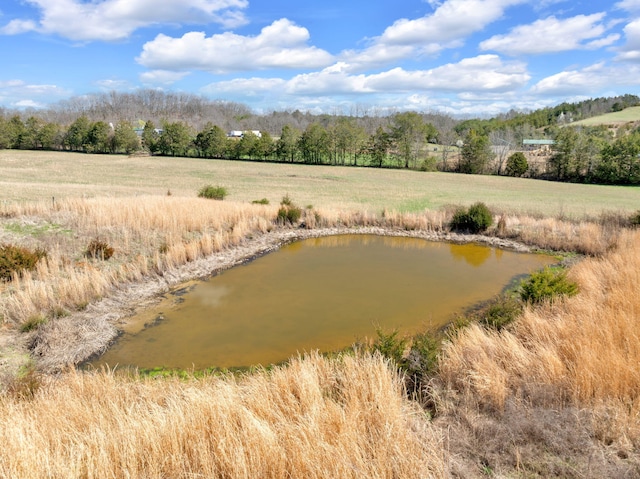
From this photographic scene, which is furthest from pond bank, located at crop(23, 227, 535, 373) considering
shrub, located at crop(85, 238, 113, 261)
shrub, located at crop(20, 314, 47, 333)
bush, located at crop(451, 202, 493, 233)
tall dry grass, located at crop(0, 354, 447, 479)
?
tall dry grass, located at crop(0, 354, 447, 479)

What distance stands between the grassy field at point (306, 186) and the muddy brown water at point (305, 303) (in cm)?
890

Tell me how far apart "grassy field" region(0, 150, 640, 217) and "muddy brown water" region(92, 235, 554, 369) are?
8904mm

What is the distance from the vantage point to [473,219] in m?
20.3

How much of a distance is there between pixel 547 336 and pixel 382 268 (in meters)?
8.86

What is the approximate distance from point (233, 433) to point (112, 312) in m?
7.96

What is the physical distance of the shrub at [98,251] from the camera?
12.9 metres

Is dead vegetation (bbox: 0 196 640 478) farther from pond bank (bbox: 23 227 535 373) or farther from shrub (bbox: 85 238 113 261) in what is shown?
shrub (bbox: 85 238 113 261)

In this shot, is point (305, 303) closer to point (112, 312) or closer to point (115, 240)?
point (112, 312)

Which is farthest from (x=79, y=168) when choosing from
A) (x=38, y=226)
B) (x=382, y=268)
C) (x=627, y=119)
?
(x=627, y=119)

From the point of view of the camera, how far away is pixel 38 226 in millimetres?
14578

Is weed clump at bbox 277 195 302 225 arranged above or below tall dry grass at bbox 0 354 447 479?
above

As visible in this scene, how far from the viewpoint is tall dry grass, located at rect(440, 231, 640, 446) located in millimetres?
4562

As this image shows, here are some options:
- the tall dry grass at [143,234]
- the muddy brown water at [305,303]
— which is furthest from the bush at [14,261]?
the muddy brown water at [305,303]

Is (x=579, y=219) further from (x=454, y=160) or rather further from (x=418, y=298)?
(x=454, y=160)
